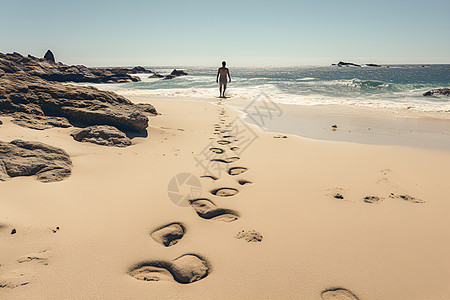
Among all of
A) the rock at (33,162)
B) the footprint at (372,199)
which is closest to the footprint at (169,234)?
the rock at (33,162)

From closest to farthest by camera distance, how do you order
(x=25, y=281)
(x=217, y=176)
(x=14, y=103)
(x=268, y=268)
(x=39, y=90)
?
(x=25, y=281)
(x=268, y=268)
(x=217, y=176)
(x=14, y=103)
(x=39, y=90)

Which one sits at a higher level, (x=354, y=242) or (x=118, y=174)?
(x=118, y=174)

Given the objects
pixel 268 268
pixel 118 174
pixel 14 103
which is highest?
pixel 14 103

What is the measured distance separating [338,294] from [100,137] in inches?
143

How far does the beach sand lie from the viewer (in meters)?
1.49

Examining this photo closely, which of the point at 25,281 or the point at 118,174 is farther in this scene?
the point at 118,174

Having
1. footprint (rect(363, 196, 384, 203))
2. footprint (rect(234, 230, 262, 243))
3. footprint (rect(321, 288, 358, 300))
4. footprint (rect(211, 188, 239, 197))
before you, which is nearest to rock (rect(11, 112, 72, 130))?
footprint (rect(211, 188, 239, 197))

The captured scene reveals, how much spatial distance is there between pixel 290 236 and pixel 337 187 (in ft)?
3.90

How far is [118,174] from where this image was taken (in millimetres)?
2834

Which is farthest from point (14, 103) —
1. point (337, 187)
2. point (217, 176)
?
point (337, 187)

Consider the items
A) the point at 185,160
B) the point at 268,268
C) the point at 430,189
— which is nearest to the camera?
the point at 268,268

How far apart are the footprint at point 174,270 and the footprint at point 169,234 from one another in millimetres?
209

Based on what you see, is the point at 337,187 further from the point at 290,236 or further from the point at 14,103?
the point at 14,103

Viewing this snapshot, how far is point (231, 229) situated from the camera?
80.6 inches
